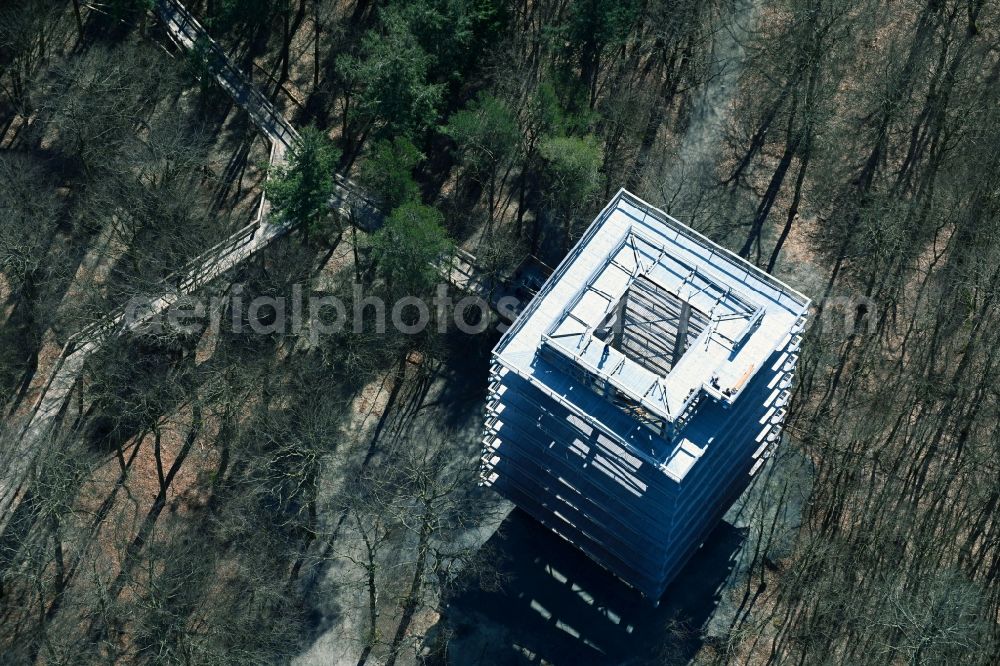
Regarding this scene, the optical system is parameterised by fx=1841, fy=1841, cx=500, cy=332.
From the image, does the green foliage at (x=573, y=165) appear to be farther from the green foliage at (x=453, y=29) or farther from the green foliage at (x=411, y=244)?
the green foliage at (x=411, y=244)

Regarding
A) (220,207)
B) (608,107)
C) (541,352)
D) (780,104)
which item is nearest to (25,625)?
(220,207)

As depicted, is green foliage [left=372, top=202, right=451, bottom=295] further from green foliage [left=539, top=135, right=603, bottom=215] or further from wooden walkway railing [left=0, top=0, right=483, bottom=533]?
green foliage [left=539, top=135, right=603, bottom=215]

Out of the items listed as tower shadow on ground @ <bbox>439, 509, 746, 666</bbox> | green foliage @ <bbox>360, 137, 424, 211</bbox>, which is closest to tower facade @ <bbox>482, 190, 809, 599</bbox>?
tower shadow on ground @ <bbox>439, 509, 746, 666</bbox>

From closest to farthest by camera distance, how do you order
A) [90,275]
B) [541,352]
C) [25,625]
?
[541,352], [25,625], [90,275]

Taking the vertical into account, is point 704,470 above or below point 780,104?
below

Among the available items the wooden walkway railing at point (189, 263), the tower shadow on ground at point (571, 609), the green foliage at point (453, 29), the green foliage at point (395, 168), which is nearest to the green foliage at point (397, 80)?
the green foliage at point (453, 29)

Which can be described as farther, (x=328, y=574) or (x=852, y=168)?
(x=852, y=168)

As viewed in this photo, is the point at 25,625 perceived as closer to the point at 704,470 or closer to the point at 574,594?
the point at 574,594
